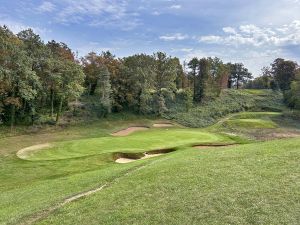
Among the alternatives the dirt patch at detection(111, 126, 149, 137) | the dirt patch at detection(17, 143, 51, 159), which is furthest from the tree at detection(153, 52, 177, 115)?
the dirt patch at detection(17, 143, 51, 159)

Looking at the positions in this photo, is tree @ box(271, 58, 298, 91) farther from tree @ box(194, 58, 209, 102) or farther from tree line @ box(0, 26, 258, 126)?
tree @ box(194, 58, 209, 102)

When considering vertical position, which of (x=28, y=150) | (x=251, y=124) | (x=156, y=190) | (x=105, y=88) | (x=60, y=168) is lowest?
(x=60, y=168)

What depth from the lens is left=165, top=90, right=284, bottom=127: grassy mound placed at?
7344 cm

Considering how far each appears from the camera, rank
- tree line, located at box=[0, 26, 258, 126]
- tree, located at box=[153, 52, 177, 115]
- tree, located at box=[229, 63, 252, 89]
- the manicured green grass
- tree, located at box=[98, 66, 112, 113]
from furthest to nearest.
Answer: tree, located at box=[229, 63, 252, 89]
tree, located at box=[153, 52, 177, 115]
tree, located at box=[98, 66, 112, 113]
tree line, located at box=[0, 26, 258, 126]
the manicured green grass

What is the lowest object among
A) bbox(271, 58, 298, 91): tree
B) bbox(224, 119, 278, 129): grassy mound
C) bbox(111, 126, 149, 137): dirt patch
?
bbox(111, 126, 149, 137): dirt patch

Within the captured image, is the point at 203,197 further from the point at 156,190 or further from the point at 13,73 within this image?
the point at 13,73

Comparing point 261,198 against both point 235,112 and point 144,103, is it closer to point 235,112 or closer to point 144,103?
point 144,103

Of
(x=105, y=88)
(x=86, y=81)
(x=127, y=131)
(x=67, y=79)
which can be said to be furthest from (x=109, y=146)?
(x=86, y=81)

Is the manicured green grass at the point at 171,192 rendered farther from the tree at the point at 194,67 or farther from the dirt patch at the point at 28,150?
the tree at the point at 194,67

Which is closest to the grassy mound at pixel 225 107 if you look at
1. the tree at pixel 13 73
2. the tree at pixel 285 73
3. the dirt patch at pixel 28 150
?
the tree at pixel 285 73

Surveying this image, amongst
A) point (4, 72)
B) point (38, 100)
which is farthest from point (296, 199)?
point (38, 100)

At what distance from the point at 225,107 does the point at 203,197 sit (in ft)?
240

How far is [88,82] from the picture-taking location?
255 ft

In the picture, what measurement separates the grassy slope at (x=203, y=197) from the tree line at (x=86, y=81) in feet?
117
